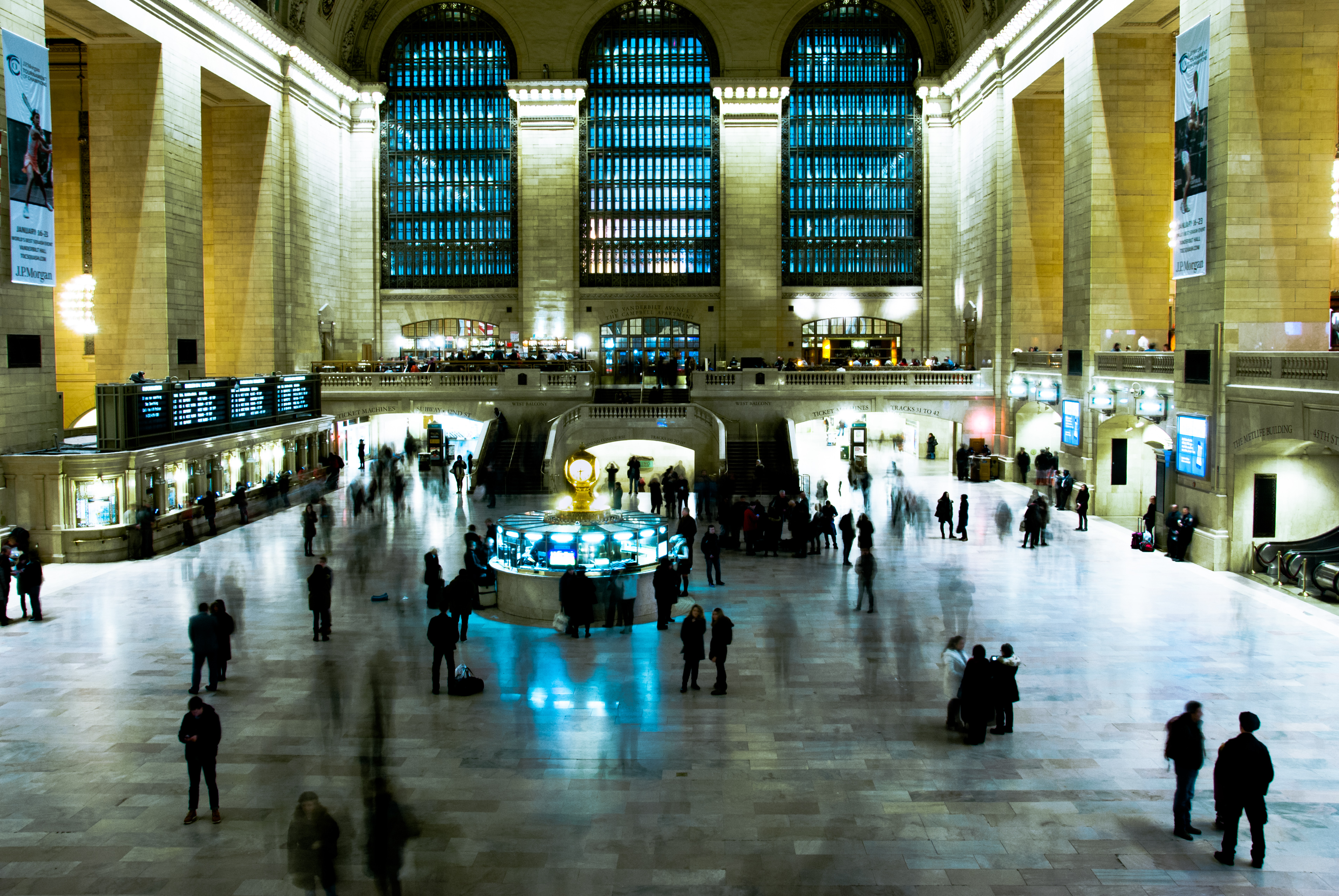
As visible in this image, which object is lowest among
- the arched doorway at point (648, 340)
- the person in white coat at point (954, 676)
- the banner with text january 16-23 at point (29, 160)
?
the person in white coat at point (954, 676)

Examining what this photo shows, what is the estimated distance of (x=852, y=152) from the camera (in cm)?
4575

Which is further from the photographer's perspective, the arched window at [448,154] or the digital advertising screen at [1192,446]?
the arched window at [448,154]

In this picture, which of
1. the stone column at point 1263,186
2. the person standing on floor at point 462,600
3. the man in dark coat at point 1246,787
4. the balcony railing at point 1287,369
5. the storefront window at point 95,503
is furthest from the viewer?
the storefront window at point 95,503

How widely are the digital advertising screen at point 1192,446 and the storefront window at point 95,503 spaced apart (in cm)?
2209

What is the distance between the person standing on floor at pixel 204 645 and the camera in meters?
12.7

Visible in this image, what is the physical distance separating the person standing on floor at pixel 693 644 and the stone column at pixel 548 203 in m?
34.1

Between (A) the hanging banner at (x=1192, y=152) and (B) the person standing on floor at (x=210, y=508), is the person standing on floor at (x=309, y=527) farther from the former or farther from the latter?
(A) the hanging banner at (x=1192, y=152)

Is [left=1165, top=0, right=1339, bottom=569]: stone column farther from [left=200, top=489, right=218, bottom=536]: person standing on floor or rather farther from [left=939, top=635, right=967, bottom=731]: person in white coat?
[left=200, top=489, right=218, bottom=536]: person standing on floor

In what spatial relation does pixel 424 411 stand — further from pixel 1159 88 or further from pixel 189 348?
pixel 1159 88

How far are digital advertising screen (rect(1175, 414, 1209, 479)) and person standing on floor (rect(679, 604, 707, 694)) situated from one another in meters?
13.7

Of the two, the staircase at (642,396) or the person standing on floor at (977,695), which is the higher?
the staircase at (642,396)

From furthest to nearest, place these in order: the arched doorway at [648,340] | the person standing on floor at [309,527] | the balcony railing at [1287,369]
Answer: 1. the arched doorway at [648,340]
2. the person standing on floor at [309,527]
3. the balcony railing at [1287,369]

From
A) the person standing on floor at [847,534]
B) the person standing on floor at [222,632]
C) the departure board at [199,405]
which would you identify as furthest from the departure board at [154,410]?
the person standing on floor at [847,534]

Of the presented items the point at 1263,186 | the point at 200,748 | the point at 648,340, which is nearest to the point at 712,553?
the point at 200,748
